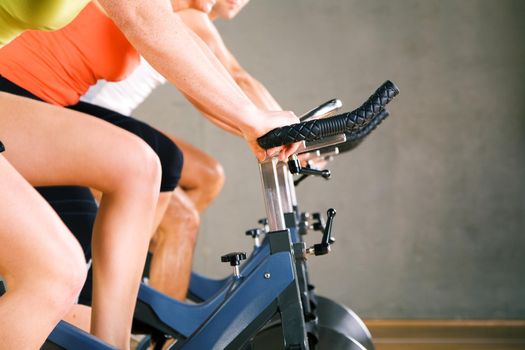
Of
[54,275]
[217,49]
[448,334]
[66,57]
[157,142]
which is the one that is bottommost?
[448,334]

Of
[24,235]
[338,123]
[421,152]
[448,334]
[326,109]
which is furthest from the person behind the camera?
[421,152]

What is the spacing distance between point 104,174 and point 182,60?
0.29 metres

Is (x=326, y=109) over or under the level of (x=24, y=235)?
over

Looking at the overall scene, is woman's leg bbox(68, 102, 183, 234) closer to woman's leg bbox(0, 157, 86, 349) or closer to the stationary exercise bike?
the stationary exercise bike

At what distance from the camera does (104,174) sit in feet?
5.04

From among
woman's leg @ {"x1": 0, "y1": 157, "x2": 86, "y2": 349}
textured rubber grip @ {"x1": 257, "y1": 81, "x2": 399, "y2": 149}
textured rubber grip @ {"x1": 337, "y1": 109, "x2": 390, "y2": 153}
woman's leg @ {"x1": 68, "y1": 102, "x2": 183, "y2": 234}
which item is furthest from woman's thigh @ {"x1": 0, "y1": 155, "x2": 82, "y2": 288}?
textured rubber grip @ {"x1": 337, "y1": 109, "x2": 390, "y2": 153}

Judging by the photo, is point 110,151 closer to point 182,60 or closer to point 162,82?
point 182,60

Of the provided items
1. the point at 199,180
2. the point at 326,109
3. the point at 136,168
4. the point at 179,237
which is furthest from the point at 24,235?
the point at 199,180

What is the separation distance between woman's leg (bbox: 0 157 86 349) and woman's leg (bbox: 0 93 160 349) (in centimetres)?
27

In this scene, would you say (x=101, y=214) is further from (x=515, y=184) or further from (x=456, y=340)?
(x=515, y=184)

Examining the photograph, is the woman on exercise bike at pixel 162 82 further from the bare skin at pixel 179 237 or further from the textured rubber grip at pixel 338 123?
the textured rubber grip at pixel 338 123

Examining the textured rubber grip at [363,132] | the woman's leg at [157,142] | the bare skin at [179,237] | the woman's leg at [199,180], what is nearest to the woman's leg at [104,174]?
the woman's leg at [157,142]

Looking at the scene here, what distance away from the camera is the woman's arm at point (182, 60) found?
4.49 ft

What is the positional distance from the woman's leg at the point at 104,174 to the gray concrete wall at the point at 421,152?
3.65m
